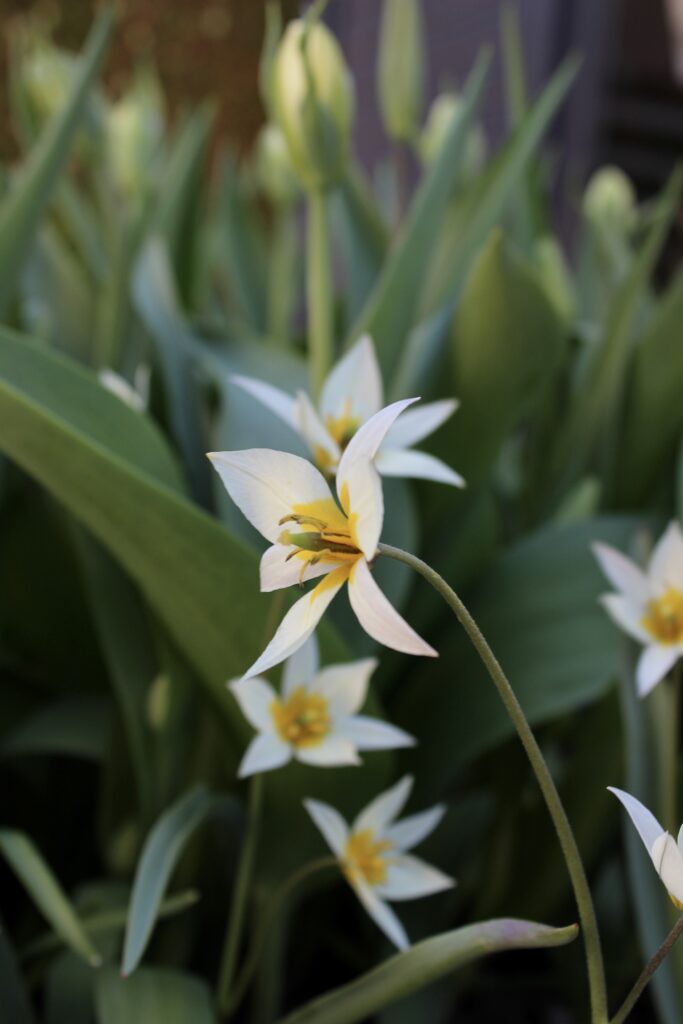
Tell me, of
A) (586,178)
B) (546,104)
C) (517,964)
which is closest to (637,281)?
(546,104)

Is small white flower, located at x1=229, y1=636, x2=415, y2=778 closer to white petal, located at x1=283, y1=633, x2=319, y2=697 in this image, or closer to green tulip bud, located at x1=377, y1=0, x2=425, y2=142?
white petal, located at x1=283, y1=633, x2=319, y2=697

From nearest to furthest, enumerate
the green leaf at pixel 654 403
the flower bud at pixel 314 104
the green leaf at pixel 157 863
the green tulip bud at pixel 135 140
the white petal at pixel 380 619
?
1. the white petal at pixel 380 619
2. the green leaf at pixel 157 863
3. the flower bud at pixel 314 104
4. the green leaf at pixel 654 403
5. the green tulip bud at pixel 135 140

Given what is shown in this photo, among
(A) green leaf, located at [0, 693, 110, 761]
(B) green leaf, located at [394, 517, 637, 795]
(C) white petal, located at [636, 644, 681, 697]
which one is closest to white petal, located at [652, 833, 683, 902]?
(C) white petal, located at [636, 644, 681, 697]

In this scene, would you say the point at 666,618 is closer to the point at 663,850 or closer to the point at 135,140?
the point at 663,850

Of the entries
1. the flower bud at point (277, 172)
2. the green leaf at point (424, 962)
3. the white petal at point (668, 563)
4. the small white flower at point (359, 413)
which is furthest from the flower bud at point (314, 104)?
the flower bud at point (277, 172)

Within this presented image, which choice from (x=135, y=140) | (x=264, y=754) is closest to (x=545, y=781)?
(x=264, y=754)

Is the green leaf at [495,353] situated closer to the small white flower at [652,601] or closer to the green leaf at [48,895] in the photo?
the small white flower at [652,601]

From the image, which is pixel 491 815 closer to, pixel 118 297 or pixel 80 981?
pixel 80 981
